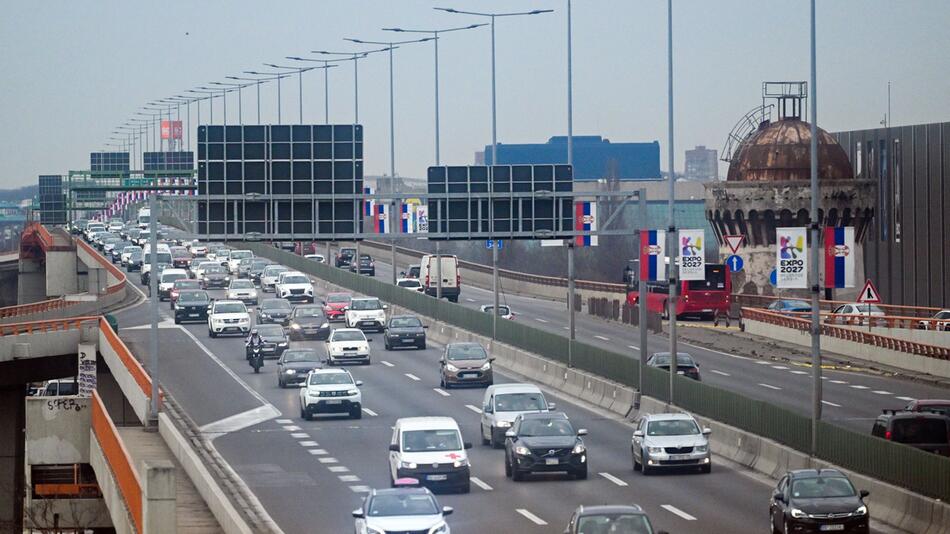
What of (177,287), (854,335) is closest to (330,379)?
(854,335)

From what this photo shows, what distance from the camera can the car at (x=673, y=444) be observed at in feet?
119

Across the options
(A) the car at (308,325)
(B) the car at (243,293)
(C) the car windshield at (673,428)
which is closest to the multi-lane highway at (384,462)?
(C) the car windshield at (673,428)

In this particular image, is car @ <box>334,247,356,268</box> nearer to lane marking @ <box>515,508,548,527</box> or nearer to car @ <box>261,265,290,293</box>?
car @ <box>261,265,290,293</box>

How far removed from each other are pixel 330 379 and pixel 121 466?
12.1 m

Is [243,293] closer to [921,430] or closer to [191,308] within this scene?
[191,308]

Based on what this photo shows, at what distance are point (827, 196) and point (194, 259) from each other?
5710 cm

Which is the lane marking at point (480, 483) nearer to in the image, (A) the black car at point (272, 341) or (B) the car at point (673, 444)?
(B) the car at point (673, 444)

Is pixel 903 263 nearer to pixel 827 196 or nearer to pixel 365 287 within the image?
Answer: pixel 827 196

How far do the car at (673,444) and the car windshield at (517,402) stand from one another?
15.8 feet

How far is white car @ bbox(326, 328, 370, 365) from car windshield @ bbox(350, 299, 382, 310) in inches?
506

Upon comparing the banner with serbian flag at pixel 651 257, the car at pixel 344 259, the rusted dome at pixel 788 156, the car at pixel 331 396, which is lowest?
the car at pixel 331 396

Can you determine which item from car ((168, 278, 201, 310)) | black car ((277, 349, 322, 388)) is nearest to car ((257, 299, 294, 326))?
car ((168, 278, 201, 310))

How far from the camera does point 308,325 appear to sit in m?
70.8

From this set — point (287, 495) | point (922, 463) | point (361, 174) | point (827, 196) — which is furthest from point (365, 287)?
point (922, 463)
